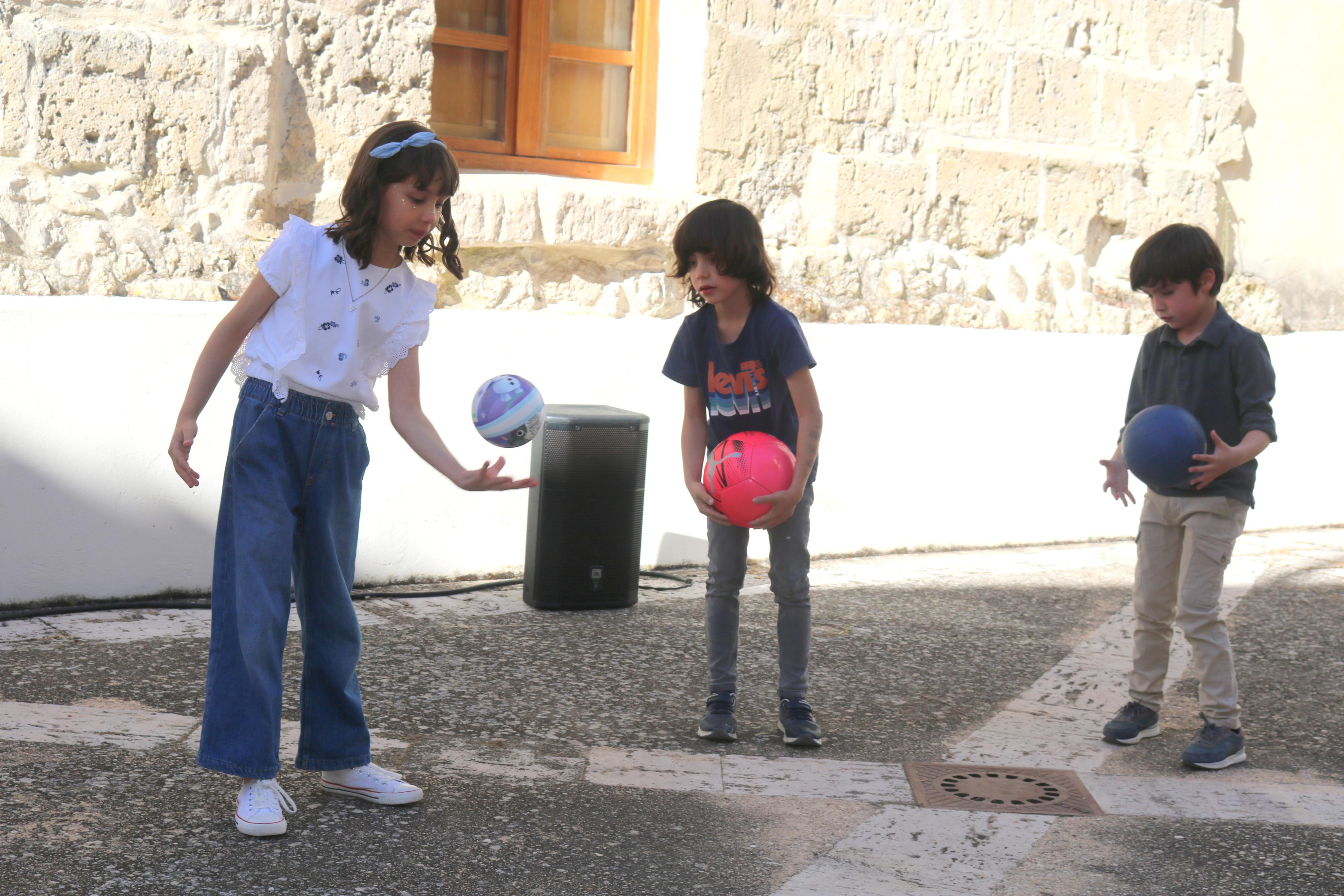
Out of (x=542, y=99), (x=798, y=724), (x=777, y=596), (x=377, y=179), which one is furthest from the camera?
(x=542, y=99)

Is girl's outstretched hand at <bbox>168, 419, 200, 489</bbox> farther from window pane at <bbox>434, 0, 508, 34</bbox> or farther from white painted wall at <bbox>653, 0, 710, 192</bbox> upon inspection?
white painted wall at <bbox>653, 0, 710, 192</bbox>

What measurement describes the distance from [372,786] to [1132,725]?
2.33 meters

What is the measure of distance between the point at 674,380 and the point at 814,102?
138 inches

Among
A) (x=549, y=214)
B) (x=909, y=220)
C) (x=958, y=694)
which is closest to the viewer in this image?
(x=958, y=694)

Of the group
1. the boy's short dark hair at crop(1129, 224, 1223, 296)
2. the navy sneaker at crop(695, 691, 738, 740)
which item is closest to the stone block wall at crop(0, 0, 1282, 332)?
the navy sneaker at crop(695, 691, 738, 740)

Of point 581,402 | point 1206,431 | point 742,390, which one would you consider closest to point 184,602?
point 581,402

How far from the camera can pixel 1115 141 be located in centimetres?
773

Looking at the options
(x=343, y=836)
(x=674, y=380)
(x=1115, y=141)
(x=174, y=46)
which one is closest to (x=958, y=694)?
(x=674, y=380)

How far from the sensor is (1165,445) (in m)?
3.72

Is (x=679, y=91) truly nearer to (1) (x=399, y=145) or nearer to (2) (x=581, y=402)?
(2) (x=581, y=402)

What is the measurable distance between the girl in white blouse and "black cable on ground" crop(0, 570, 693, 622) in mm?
1687

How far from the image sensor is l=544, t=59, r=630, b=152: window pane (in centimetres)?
659

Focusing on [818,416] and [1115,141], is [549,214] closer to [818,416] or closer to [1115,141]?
[818,416]

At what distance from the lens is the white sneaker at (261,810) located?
2992 millimetres
